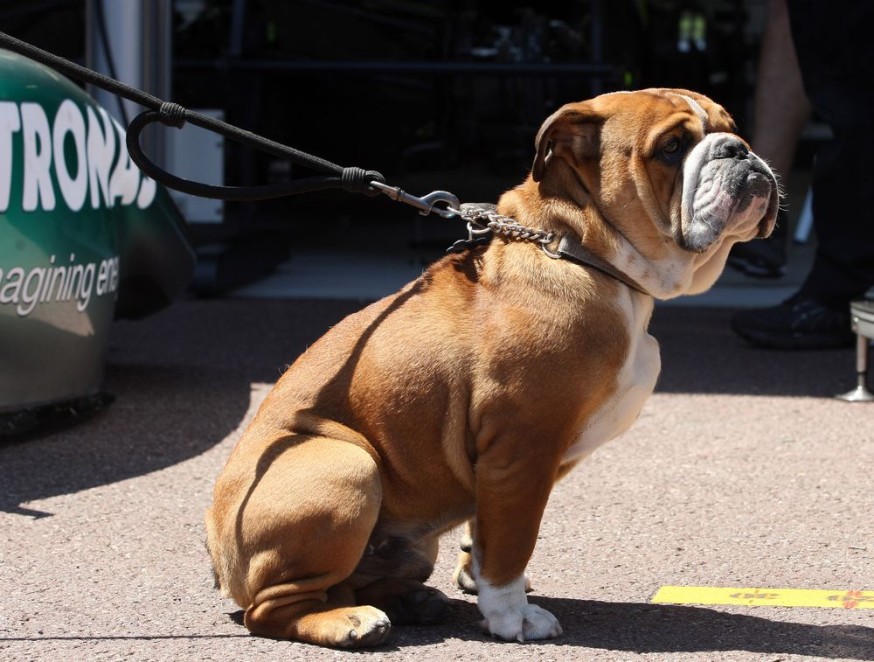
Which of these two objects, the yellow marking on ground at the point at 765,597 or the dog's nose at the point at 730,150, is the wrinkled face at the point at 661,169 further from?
the yellow marking on ground at the point at 765,597

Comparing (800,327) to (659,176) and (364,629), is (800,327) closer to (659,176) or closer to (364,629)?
(659,176)

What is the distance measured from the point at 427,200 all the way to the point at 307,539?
89 centimetres

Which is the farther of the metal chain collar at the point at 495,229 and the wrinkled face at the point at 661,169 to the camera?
the metal chain collar at the point at 495,229

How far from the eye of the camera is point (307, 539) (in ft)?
9.42

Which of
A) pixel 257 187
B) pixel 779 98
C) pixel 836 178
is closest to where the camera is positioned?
pixel 257 187

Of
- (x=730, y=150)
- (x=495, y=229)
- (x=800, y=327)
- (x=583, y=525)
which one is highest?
(x=730, y=150)

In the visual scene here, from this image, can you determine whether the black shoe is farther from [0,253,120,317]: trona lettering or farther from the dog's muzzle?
the dog's muzzle

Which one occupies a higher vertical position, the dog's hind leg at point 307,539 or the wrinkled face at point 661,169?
the wrinkled face at point 661,169

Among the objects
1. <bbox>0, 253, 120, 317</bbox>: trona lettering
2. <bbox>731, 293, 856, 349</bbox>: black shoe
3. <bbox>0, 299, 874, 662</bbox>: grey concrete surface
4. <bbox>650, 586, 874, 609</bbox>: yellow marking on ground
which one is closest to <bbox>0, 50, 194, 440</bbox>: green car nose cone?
<bbox>0, 253, 120, 317</bbox>: trona lettering

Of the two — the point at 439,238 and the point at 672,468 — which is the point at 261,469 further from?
the point at 439,238

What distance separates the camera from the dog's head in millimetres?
2916

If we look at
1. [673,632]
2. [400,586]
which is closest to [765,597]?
[673,632]

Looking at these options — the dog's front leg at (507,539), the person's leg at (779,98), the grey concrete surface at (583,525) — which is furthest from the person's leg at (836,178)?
the dog's front leg at (507,539)

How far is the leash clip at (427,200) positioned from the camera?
3.22m
